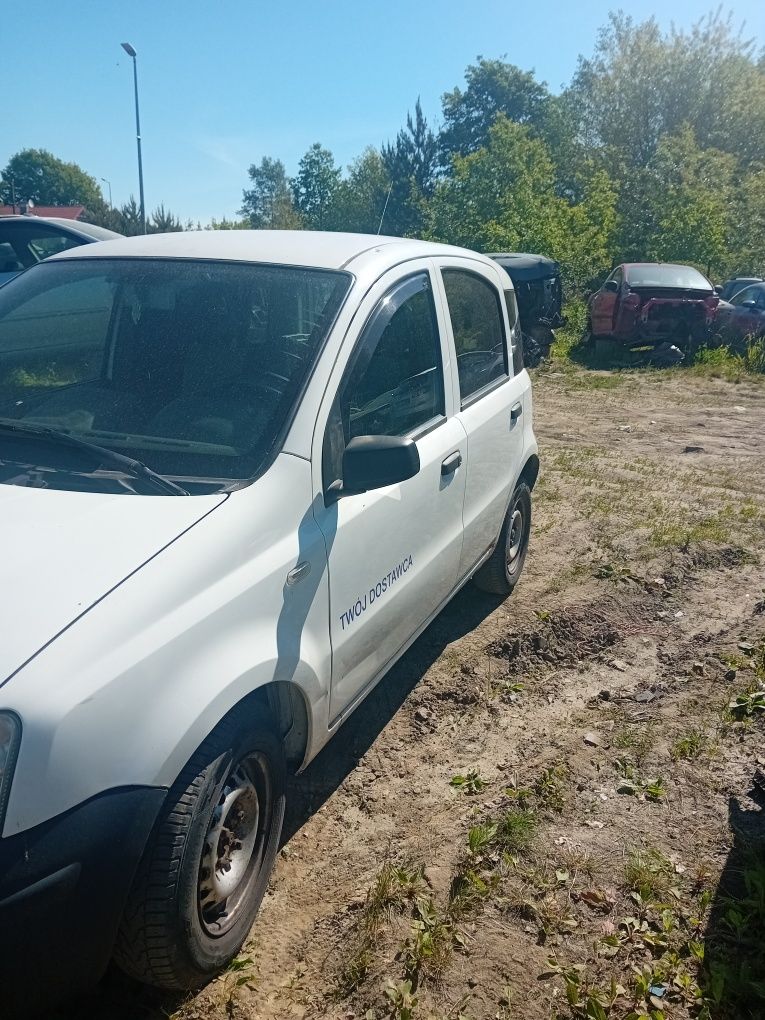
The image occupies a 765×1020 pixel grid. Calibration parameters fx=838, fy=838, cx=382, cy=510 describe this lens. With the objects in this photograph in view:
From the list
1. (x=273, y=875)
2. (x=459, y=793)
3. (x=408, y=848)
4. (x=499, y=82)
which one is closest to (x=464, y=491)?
(x=459, y=793)

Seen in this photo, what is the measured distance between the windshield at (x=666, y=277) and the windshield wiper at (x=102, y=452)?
14070mm

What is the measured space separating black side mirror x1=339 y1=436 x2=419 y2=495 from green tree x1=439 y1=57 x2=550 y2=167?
6519 centimetres

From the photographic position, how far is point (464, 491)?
3.74 m

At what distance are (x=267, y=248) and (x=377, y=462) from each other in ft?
3.75

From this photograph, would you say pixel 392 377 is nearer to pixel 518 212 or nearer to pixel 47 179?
pixel 518 212

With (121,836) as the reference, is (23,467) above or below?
above

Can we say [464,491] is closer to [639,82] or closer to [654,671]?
[654,671]

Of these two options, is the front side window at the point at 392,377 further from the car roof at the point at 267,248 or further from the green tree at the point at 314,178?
the green tree at the point at 314,178

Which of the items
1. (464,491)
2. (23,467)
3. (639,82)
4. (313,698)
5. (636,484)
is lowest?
(636,484)

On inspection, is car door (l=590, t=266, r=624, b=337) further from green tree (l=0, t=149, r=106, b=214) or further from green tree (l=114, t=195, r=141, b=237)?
green tree (l=0, t=149, r=106, b=214)

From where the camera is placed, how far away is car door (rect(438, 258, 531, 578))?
3807mm

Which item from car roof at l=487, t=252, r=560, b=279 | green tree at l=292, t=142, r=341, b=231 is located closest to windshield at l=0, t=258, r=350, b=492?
car roof at l=487, t=252, r=560, b=279

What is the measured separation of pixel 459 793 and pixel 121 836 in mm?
1753

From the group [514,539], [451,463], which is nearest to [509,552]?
[514,539]
